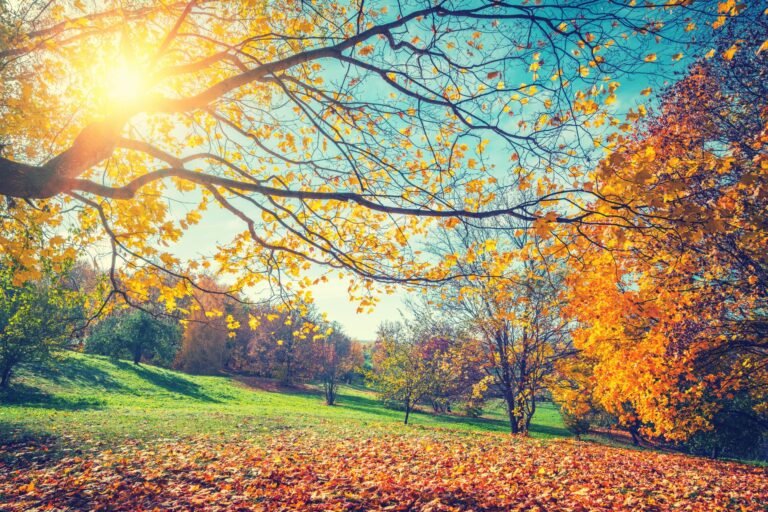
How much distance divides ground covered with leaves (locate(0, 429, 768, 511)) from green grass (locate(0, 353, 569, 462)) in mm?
2696

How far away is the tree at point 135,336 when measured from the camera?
1292 inches

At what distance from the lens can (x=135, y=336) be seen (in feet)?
107

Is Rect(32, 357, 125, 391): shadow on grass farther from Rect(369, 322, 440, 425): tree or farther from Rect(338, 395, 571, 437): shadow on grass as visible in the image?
Rect(338, 395, 571, 437): shadow on grass

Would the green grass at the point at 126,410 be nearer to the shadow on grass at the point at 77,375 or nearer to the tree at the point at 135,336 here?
the shadow on grass at the point at 77,375

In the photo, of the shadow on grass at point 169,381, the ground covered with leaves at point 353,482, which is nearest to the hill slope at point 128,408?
the shadow on grass at point 169,381

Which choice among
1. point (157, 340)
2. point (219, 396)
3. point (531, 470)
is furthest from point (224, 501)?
point (157, 340)

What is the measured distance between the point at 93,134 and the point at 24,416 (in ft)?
45.4

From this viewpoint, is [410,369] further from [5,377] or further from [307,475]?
[5,377]

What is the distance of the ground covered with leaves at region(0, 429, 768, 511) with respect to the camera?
191 inches

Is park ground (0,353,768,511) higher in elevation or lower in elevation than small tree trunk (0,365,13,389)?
higher

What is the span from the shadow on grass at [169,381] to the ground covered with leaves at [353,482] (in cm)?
1904

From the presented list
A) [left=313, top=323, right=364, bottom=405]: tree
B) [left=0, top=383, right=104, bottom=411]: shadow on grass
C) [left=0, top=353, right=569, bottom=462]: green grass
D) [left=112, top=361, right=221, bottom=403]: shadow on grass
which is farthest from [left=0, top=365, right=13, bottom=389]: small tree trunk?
[left=313, top=323, right=364, bottom=405]: tree

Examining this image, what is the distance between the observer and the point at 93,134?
418 cm

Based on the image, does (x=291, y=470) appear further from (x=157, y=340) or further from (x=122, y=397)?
(x=157, y=340)
